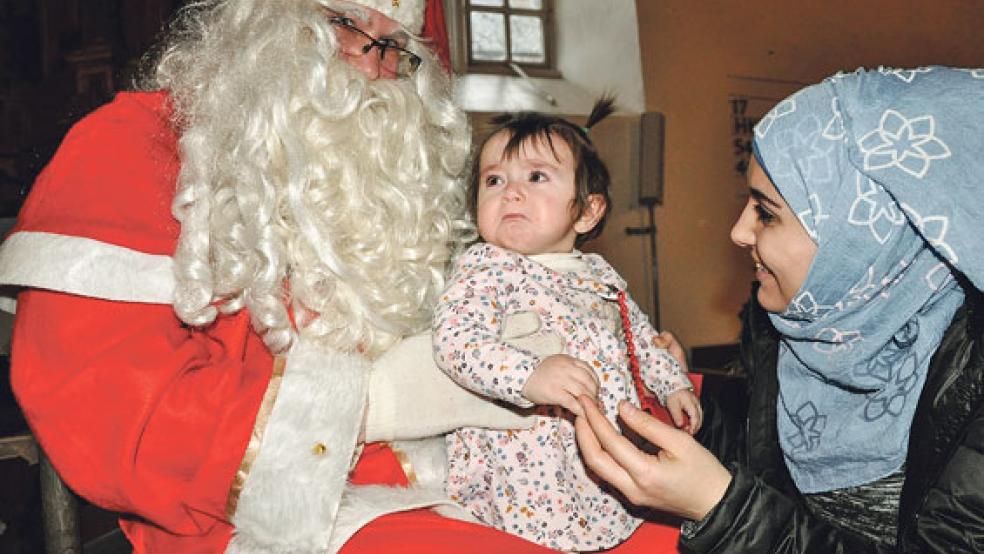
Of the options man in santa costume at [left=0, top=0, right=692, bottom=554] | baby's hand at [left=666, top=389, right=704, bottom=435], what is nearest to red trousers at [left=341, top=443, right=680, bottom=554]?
man in santa costume at [left=0, top=0, right=692, bottom=554]

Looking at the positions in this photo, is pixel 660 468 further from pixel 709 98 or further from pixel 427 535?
pixel 709 98

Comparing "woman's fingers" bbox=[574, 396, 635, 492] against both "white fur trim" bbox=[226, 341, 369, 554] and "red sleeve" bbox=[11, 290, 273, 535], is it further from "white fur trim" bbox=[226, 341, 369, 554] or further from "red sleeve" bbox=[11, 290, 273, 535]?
"red sleeve" bbox=[11, 290, 273, 535]

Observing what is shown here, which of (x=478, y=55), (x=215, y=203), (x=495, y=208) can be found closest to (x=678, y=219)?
(x=478, y=55)

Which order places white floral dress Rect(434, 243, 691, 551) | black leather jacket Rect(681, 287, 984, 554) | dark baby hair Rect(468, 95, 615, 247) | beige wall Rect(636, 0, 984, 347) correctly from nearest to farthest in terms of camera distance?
black leather jacket Rect(681, 287, 984, 554) < white floral dress Rect(434, 243, 691, 551) < dark baby hair Rect(468, 95, 615, 247) < beige wall Rect(636, 0, 984, 347)

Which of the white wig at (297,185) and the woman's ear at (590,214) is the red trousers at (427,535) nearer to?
the white wig at (297,185)

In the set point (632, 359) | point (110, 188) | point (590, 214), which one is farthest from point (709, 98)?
point (110, 188)

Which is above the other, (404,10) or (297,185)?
(404,10)

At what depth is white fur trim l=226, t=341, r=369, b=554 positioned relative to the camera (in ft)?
5.03

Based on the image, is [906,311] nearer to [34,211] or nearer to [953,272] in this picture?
[953,272]

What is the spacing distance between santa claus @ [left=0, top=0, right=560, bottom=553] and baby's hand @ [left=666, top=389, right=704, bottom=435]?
0.53 m

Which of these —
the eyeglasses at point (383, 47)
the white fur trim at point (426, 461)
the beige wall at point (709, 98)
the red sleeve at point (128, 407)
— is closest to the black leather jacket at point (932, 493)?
the white fur trim at point (426, 461)

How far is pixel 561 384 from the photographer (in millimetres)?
1623

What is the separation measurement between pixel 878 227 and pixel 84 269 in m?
1.61

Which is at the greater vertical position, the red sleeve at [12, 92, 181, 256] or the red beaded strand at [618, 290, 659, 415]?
the red sleeve at [12, 92, 181, 256]
